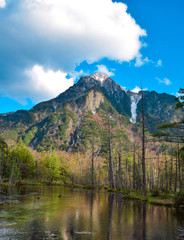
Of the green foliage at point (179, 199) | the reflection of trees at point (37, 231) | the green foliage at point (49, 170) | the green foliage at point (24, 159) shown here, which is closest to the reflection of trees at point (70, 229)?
the reflection of trees at point (37, 231)

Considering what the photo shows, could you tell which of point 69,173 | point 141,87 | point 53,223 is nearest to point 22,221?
point 53,223

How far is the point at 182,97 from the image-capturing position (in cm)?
2228

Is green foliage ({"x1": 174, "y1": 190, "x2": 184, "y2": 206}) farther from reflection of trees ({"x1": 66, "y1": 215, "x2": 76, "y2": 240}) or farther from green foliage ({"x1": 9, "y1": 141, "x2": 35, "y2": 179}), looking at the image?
green foliage ({"x1": 9, "y1": 141, "x2": 35, "y2": 179})

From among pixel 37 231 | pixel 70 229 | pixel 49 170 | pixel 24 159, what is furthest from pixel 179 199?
pixel 24 159

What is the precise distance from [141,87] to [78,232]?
23167 millimetres

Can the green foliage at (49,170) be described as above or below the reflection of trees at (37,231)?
below

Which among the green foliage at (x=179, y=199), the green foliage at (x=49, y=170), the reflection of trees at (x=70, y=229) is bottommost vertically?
the green foliage at (x=49, y=170)

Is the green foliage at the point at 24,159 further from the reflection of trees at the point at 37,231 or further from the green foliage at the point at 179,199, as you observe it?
the reflection of trees at the point at 37,231

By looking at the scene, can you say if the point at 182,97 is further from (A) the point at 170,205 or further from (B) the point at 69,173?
(B) the point at 69,173

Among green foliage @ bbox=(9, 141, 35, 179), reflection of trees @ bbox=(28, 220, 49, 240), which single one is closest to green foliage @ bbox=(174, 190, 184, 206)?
reflection of trees @ bbox=(28, 220, 49, 240)

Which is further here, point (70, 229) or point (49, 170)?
point (49, 170)

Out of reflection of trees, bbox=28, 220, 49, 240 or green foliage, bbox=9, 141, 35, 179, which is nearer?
reflection of trees, bbox=28, 220, 49, 240

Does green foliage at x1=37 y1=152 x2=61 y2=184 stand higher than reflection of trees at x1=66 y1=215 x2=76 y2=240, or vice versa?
reflection of trees at x1=66 y1=215 x2=76 y2=240

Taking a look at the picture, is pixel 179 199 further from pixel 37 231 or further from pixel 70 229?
pixel 37 231
